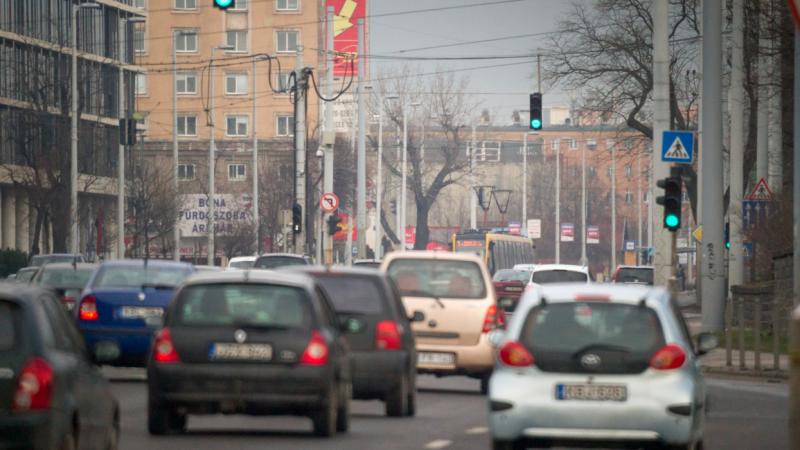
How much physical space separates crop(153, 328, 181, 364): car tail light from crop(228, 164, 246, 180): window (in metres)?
104

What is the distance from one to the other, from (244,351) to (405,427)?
262 cm

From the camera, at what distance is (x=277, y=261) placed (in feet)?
150

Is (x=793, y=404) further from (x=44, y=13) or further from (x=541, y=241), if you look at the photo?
(x=541, y=241)

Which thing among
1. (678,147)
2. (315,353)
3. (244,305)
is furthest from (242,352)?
(678,147)

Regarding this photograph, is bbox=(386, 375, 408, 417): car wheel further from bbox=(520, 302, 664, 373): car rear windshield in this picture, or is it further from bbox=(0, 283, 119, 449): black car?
bbox=(0, 283, 119, 449): black car

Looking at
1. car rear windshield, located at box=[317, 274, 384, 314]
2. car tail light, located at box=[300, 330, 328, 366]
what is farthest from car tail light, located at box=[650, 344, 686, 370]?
car rear windshield, located at box=[317, 274, 384, 314]

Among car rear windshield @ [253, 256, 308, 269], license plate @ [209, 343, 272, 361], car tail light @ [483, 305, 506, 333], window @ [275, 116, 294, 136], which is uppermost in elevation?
window @ [275, 116, 294, 136]

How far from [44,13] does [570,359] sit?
7367cm

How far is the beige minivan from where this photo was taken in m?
21.9

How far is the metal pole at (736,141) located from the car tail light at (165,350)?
3031 centimetres

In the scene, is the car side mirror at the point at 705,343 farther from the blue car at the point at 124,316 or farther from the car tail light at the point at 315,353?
the blue car at the point at 124,316

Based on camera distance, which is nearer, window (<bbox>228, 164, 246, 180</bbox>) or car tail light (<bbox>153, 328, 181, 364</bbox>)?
car tail light (<bbox>153, 328, 181, 364</bbox>)

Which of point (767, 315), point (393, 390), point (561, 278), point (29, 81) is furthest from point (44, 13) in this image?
point (393, 390)

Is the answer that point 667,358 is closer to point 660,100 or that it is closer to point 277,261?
point 660,100
